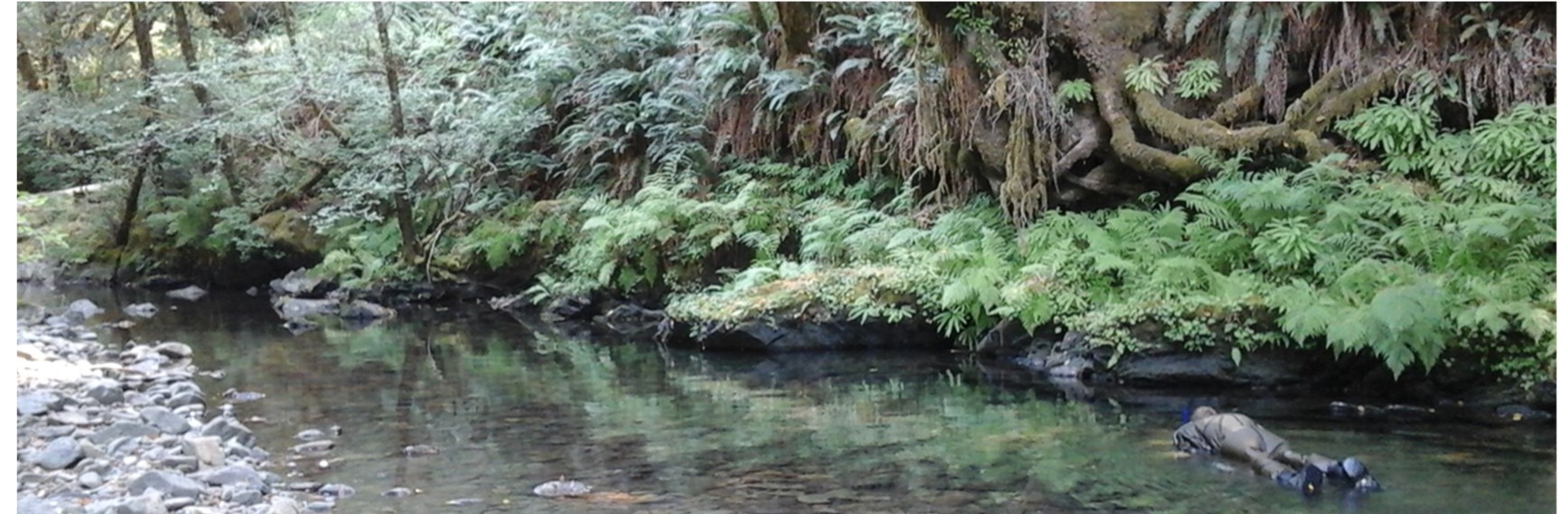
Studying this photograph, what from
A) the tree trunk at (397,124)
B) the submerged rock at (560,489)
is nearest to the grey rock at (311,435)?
the submerged rock at (560,489)

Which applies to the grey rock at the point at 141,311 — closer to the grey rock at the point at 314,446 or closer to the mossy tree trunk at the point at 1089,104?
the grey rock at the point at 314,446

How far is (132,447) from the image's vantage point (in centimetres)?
593

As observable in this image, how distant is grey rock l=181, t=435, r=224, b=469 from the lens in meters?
5.78

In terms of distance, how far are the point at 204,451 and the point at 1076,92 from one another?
7.80 meters

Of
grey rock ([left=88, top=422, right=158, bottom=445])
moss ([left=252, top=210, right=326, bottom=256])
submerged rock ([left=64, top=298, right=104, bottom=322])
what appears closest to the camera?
grey rock ([left=88, top=422, right=158, bottom=445])

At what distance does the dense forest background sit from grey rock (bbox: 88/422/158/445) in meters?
5.37

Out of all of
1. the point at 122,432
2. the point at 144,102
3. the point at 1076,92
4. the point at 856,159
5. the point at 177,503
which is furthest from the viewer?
the point at 144,102

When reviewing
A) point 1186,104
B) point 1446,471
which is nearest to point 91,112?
point 1186,104

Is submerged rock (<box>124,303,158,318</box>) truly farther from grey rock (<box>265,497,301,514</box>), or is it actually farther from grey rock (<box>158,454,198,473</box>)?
grey rock (<box>265,497,301,514</box>)

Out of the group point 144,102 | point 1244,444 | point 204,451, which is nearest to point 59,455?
point 204,451

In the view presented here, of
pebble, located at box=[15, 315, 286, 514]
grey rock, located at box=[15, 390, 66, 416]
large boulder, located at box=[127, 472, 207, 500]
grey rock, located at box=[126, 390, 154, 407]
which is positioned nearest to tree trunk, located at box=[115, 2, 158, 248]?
pebble, located at box=[15, 315, 286, 514]

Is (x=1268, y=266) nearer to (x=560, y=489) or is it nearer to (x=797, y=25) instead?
(x=560, y=489)

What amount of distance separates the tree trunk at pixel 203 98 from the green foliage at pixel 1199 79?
13058 millimetres

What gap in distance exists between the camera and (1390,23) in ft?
33.7
